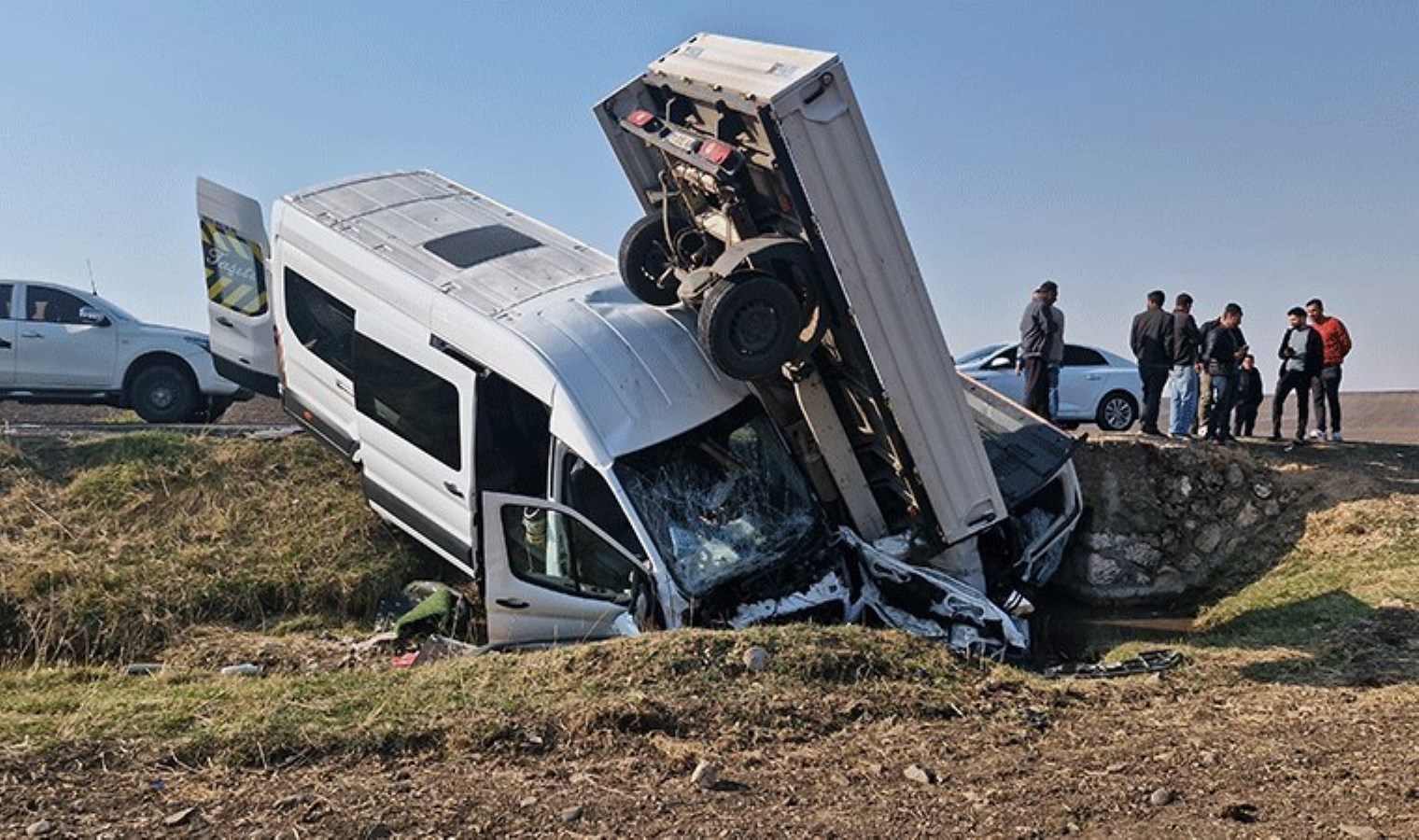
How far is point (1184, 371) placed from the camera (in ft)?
41.1

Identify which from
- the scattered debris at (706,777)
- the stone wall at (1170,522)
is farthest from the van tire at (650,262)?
the stone wall at (1170,522)

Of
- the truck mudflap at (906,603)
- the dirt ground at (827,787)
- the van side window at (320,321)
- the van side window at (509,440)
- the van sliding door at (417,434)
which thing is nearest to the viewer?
the dirt ground at (827,787)

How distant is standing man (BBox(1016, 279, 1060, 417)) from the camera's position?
38.4ft

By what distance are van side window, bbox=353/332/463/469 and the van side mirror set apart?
18.8 ft

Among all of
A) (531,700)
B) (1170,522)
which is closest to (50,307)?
(531,700)

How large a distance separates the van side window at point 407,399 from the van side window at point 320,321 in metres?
0.33

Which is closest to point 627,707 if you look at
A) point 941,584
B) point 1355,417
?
point 941,584

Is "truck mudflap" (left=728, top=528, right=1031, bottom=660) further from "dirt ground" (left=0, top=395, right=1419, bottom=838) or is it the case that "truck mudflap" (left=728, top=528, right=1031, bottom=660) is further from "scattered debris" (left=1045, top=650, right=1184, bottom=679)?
"dirt ground" (left=0, top=395, right=1419, bottom=838)

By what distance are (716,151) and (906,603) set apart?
9.03ft

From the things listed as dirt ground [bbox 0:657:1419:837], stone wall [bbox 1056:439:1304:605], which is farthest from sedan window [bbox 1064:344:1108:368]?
dirt ground [bbox 0:657:1419:837]

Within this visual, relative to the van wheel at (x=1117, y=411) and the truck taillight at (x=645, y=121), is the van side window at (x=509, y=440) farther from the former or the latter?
the van wheel at (x=1117, y=411)

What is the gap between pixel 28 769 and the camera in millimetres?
4582

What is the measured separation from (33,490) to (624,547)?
5.46m

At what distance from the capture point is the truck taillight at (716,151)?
21.7 feet
